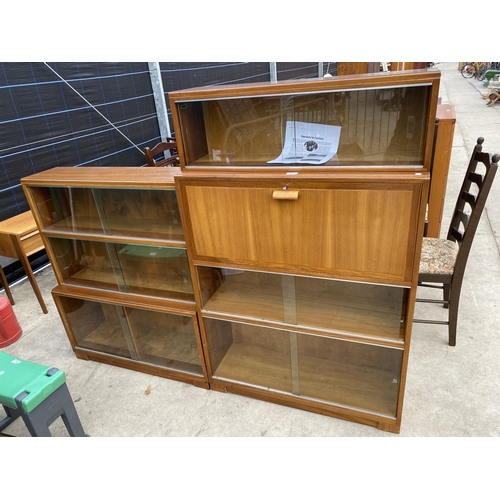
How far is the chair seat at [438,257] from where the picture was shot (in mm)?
2213

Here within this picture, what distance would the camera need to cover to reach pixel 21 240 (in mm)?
2713

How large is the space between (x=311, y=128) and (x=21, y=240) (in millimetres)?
2268

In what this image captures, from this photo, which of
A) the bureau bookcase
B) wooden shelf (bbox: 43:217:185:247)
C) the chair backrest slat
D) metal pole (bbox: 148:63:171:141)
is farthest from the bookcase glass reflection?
metal pole (bbox: 148:63:171:141)

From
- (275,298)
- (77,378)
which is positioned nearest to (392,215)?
(275,298)

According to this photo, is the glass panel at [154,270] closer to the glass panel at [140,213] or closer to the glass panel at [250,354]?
the glass panel at [140,213]

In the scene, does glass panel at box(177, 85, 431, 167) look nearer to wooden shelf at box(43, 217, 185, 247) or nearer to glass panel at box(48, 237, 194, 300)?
wooden shelf at box(43, 217, 185, 247)

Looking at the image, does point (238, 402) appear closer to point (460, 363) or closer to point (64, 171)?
point (460, 363)

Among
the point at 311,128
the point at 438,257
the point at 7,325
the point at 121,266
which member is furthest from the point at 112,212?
the point at 438,257

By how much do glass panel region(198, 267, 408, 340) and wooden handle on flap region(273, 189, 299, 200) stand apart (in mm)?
501

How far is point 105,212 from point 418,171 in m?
1.57

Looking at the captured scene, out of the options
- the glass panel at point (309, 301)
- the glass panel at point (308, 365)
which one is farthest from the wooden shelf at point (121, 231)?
the glass panel at point (308, 365)

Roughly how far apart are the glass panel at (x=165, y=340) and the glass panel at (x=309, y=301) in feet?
1.12

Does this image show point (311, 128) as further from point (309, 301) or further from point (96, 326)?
point (96, 326)

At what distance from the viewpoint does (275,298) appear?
6.43ft
